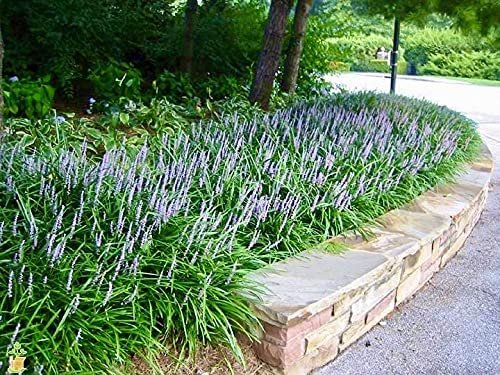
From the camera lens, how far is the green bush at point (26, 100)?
12.8 ft

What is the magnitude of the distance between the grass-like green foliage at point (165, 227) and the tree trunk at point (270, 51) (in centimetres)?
155

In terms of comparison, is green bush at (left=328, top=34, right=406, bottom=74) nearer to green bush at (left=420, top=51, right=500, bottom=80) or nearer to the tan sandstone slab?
green bush at (left=420, top=51, right=500, bottom=80)

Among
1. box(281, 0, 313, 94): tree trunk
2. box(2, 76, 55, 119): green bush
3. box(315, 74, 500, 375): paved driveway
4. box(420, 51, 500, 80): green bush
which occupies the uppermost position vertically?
box(281, 0, 313, 94): tree trunk

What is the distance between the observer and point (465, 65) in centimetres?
2061

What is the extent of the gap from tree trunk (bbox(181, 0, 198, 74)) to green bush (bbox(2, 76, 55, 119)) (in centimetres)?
198

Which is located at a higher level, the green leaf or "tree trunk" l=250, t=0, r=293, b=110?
"tree trunk" l=250, t=0, r=293, b=110

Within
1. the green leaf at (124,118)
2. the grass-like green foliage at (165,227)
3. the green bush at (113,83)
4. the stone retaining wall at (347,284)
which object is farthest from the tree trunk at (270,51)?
the stone retaining wall at (347,284)

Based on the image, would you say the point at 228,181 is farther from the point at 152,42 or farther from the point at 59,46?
the point at 152,42

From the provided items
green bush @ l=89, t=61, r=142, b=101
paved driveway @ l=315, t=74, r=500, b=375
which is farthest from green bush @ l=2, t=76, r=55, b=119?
paved driveway @ l=315, t=74, r=500, b=375

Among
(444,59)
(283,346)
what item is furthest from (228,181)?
(444,59)

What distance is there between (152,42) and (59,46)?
1455 millimetres

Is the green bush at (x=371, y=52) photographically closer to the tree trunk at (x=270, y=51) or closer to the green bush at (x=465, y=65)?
the green bush at (x=465, y=65)

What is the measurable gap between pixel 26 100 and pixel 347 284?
2.91 meters

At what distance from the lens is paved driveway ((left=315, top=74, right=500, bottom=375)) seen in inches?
83.2
